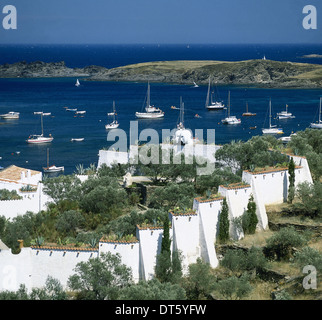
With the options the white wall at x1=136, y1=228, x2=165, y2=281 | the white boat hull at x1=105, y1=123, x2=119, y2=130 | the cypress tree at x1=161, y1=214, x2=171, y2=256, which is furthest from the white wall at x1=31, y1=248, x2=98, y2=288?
the white boat hull at x1=105, y1=123, x2=119, y2=130

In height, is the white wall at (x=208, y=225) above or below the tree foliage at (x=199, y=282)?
above

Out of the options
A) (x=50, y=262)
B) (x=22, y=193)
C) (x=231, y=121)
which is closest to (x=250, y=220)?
(x=50, y=262)

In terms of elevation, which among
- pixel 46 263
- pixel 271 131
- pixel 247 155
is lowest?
pixel 271 131

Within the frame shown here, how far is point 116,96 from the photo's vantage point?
11856 centimetres

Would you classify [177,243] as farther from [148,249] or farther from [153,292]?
[153,292]

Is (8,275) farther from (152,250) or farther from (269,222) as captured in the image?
(269,222)

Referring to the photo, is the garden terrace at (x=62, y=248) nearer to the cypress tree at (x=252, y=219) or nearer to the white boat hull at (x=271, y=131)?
the cypress tree at (x=252, y=219)

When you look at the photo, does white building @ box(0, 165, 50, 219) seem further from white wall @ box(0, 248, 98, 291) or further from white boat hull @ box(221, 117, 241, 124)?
white boat hull @ box(221, 117, 241, 124)

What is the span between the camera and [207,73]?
143m

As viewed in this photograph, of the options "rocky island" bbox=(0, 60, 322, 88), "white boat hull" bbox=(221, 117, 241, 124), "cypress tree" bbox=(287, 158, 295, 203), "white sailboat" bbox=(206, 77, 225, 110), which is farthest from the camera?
"rocky island" bbox=(0, 60, 322, 88)

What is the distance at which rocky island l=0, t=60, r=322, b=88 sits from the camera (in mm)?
134875

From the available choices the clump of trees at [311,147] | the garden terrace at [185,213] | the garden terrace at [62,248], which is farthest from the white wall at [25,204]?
the clump of trees at [311,147]

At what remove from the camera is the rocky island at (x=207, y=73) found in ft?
443
